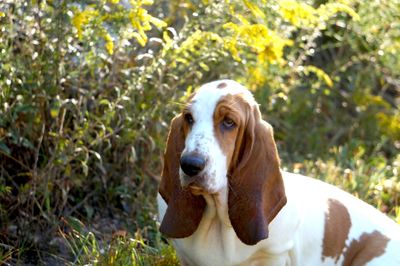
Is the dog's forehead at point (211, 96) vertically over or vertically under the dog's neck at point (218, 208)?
over

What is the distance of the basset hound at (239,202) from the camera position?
4.26 meters

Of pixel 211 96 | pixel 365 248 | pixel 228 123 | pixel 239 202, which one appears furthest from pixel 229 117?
pixel 365 248

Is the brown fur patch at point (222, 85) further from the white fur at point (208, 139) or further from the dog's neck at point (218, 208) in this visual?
the dog's neck at point (218, 208)

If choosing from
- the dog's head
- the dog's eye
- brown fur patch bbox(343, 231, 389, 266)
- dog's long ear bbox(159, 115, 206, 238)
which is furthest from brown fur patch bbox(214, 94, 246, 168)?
brown fur patch bbox(343, 231, 389, 266)

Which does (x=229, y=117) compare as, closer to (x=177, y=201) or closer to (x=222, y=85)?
(x=222, y=85)

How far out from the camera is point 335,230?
4793mm

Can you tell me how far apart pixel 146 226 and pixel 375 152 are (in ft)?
11.4

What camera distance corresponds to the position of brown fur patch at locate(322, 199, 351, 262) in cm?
475

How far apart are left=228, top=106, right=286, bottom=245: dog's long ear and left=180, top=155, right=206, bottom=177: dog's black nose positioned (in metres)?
0.35

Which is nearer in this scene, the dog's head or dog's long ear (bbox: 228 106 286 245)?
the dog's head

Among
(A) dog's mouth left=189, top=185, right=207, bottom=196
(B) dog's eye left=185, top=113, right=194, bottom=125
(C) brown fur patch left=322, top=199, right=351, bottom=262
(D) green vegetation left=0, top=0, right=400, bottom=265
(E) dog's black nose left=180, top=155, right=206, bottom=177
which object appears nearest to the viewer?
(E) dog's black nose left=180, top=155, right=206, bottom=177

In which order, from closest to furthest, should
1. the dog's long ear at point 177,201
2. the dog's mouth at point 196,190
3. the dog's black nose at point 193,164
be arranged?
the dog's black nose at point 193,164, the dog's mouth at point 196,190, the dog's long ear at point 177,201

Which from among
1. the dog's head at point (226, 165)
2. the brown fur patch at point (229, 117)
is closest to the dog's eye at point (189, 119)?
the dog's head at point (226, 165)

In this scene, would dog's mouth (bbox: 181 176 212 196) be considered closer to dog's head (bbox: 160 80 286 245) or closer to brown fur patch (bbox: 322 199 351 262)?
dog's head (bbox: 160 80 286 245)
